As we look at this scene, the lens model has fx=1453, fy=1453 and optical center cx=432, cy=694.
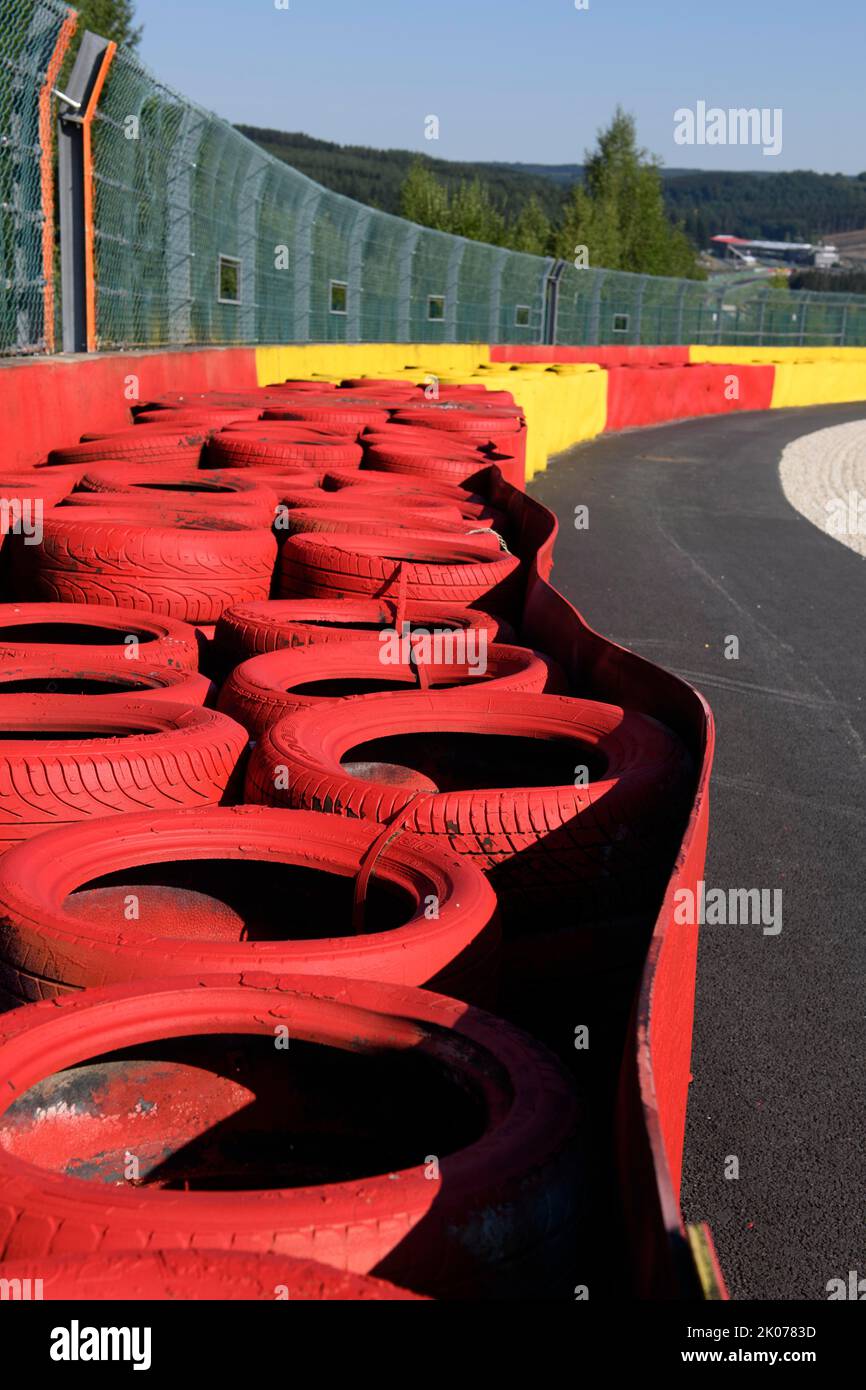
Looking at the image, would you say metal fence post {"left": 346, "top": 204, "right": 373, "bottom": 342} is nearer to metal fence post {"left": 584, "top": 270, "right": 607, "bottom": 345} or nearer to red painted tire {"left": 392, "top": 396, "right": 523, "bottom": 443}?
red painted tire {"left": 392, "top": 396, "right": 523, "bottom": 443}

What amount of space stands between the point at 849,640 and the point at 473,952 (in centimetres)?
693

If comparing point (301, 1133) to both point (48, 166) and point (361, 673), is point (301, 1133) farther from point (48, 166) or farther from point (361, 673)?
point (48, 166)

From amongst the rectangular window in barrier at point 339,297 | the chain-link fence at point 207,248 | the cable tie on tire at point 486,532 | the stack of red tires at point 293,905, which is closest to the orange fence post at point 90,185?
the chain-link fence at point 207,248

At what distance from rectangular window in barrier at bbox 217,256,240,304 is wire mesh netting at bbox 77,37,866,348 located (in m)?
0.03

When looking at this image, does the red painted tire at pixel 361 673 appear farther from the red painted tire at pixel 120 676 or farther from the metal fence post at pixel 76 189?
the metal fence post at pixel 76 189

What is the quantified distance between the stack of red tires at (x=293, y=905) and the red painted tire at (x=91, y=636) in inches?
0.6

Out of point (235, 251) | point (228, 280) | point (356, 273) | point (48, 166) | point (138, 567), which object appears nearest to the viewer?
point (138, 567)

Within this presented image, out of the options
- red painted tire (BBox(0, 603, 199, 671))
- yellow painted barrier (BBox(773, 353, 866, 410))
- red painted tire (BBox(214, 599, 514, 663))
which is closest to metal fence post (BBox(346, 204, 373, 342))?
yellow painted barrier (BBox(773, 353, 866, 410))

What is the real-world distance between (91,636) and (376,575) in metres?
1.18

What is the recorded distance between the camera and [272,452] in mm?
8992

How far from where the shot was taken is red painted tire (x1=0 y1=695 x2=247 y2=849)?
A: 11.7 ft

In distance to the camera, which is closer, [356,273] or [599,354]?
[356,273]

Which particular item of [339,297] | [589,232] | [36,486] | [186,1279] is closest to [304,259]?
[339,297]

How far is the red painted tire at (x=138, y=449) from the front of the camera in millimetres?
8797
